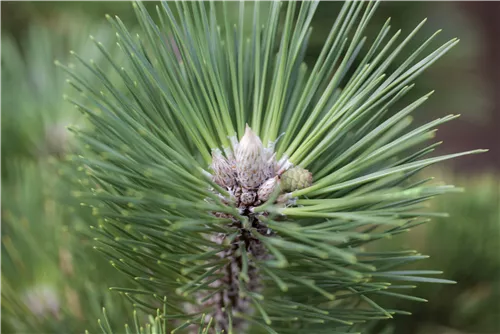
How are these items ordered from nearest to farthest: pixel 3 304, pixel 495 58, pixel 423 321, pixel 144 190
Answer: pixel 144 190, pixel 3 304, pixel 423 321, pixel 495 58

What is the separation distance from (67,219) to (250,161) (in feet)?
0.75

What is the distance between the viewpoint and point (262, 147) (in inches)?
11.6

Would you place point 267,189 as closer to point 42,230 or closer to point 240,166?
point 240,166

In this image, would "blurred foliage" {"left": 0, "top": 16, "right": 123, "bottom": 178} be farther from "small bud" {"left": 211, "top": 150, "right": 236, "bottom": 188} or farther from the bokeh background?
"small bud" {"left": 211, "top": 150, "right": 236, "bottom": 188}

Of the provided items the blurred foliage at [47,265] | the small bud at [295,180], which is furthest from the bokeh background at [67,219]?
the small bud at [295,180]

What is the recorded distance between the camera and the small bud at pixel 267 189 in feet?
0.94

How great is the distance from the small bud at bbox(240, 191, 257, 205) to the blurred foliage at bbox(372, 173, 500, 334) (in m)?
0.26

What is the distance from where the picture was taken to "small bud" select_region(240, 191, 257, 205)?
0.95 feet

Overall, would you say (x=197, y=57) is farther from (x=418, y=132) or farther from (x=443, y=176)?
(x=443, y=176)

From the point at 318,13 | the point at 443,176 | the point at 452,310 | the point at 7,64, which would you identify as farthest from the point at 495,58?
the point at 7,64

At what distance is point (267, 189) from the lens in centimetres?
29

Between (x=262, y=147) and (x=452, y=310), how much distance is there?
33 cm

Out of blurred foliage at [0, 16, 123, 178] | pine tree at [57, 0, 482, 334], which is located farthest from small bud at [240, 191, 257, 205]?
blurred foliage at [0, 16, 123, 178]

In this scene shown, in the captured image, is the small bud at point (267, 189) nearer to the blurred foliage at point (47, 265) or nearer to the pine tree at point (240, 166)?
the pine tree at point (240, 166)
